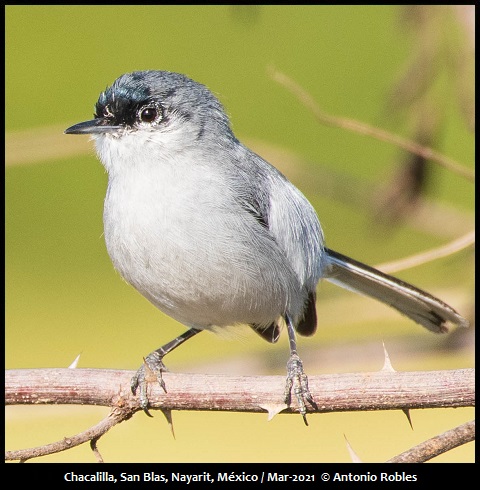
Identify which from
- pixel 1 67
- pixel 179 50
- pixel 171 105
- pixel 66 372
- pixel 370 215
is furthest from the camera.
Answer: pixel 179 50

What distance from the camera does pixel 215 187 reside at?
2727 mm

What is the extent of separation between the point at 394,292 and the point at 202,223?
890mm

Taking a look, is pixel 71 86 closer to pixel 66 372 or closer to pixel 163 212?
pixel 163 212

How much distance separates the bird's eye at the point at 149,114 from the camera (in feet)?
9.29

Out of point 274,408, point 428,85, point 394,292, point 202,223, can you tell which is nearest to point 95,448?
point 274,408

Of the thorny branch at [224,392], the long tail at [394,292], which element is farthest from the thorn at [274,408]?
the long tail at [394,292]

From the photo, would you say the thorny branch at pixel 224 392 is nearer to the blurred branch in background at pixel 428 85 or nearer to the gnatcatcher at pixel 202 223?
the gnatcatcher at pixel 202 223

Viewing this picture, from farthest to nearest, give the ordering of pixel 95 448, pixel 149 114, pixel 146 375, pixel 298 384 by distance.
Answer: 1. pixel 149 114
2. pixel 298 384
3. pixel 146 375
4. pixel 95 448

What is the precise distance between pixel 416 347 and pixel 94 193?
2.03 m

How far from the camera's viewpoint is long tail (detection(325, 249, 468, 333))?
9.64 feet

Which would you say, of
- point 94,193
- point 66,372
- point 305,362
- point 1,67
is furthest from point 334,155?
point 66,372

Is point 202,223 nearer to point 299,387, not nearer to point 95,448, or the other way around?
point 299,387

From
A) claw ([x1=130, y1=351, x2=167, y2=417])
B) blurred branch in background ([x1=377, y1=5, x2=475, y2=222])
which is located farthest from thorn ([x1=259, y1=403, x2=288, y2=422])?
blurred branch in background ([x1=377, y1=5, x2=475, y2=222])

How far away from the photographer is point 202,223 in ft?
8.68
